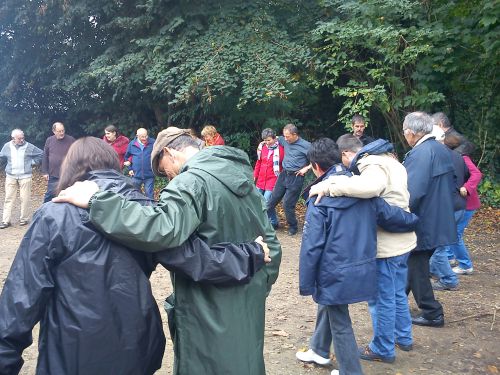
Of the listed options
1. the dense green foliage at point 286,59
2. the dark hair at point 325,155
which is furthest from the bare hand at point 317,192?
the dense green foliage at point 286,59

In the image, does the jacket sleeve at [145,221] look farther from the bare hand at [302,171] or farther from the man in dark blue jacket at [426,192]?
the bare hand at [302,171]

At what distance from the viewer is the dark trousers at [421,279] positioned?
15.9 feet

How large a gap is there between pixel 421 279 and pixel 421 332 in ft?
1.81

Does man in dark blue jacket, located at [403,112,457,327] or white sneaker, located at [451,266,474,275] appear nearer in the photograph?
man in dark blue jacket, located at [403,112,457,327]

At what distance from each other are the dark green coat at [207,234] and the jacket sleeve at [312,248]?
3.62 feet

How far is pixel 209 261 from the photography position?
235 cm

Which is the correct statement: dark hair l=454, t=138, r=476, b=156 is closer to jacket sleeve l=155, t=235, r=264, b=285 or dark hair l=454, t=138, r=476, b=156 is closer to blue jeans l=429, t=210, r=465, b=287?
blue jeans l=429, t=210, r=465, b=287

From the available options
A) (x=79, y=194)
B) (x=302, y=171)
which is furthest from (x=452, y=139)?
(x=79, y=194)

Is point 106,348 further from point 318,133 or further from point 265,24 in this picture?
point 318,133

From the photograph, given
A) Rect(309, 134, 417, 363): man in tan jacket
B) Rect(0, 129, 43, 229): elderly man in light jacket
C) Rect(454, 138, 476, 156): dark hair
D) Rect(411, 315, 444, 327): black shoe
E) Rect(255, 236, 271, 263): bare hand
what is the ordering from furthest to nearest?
1. Rect(0, 129, 43, 229): elderly man in light jacket
2. Rect(454, 138, 476, 156): dark hair
3. Rect(411, 315, 444, 327): black shoe
4. Rect(309, 134, 417, 363): man in tan jacket
5. Rect(255, 236, 271, 263): bare hand

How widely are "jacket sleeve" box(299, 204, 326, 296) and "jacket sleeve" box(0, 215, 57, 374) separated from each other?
6.42ft

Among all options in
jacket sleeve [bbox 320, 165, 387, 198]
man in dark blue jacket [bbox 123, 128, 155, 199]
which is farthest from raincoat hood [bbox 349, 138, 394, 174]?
man in dark blue jacket [bbox 123, 128, 155, 199]

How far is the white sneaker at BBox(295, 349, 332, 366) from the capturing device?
168 inches

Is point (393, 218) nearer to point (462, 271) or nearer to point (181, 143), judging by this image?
point (181, 143)
